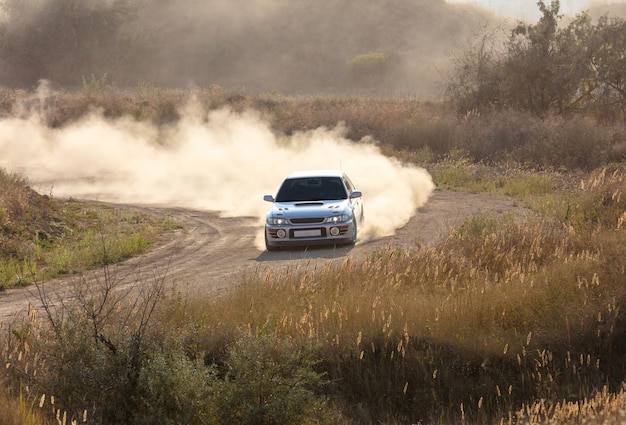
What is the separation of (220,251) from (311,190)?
2534mm

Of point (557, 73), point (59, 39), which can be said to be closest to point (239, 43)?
point (59, 39)

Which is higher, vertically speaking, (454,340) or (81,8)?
(81,8)

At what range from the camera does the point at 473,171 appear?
30.9 metres

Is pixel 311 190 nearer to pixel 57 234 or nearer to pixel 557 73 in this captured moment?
pixel 57 234

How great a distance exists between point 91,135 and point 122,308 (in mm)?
32554

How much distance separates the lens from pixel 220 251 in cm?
1942

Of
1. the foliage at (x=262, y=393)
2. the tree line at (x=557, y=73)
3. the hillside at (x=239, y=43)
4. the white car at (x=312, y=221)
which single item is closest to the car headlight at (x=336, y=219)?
the white car at (x=312, y=221)

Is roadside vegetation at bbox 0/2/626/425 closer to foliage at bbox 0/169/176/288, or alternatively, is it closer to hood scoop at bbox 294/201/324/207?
foliage at bbox 0/169/176/288

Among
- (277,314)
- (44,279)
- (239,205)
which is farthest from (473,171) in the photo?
(277,314)

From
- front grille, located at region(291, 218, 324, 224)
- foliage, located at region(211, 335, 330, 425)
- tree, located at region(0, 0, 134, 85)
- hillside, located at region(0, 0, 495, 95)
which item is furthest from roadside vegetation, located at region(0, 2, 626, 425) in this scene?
tree, located at region(0, 0, 134, 85)

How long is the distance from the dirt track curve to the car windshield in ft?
4.07

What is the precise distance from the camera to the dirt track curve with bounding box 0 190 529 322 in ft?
50.6

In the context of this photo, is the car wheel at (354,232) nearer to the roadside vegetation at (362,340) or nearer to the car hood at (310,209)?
the car hood at (310,209)

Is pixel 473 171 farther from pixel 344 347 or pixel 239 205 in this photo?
pixel 344 347
